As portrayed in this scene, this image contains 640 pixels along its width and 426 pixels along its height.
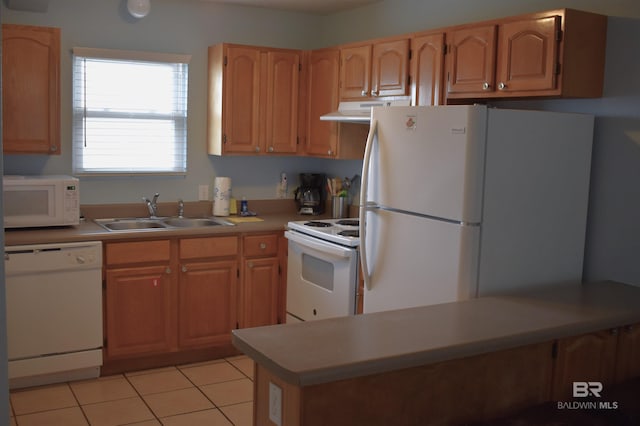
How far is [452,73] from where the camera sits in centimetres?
372

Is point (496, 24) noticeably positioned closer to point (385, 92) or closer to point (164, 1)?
point (385, 92)

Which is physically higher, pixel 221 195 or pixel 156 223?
pixel 221 195

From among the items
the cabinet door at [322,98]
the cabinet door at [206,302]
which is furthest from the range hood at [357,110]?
the cabinet door at [206,302]

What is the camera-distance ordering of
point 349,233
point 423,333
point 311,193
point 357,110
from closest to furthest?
1. point 423,333
2. point 349,233
3. point 357,110
4. point 311,193

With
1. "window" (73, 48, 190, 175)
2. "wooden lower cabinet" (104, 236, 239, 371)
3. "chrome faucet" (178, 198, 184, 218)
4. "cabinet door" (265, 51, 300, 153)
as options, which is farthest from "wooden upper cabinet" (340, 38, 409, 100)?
"chrome faucet" (178, 198, 184, 218)

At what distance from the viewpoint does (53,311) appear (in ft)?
13.5

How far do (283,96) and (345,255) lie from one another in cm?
158

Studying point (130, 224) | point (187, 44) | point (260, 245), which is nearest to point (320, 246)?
point (260, 245)

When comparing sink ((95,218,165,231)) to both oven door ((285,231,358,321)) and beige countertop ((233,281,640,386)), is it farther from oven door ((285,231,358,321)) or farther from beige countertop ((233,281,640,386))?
beige countertop ((233,281,640,386))

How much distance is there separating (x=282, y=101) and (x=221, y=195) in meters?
0.83

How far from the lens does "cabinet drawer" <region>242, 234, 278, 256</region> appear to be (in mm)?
4734

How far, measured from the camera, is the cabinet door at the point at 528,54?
3176 mm

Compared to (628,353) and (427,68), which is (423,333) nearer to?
(628,353)

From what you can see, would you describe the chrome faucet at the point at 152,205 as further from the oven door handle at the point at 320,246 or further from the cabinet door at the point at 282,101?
the oven door handle at the point at 320,246
